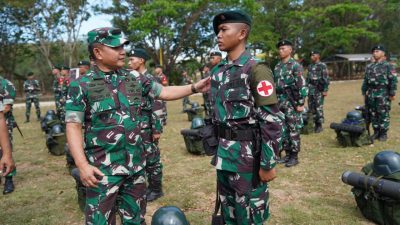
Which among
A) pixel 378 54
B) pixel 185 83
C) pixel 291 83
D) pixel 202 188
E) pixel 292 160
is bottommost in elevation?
pixel 202 188

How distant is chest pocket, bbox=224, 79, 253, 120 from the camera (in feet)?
8.85

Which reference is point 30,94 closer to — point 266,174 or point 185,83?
point 185,83

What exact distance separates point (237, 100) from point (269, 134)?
1.25 feet

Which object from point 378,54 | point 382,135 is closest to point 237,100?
point 378,54

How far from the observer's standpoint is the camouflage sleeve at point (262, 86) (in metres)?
2.59

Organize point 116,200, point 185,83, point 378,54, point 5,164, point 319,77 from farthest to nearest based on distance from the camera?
point 185,83
point 319,77
point 378,54
point 5,164
point 116,200

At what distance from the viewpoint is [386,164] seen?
375 cm

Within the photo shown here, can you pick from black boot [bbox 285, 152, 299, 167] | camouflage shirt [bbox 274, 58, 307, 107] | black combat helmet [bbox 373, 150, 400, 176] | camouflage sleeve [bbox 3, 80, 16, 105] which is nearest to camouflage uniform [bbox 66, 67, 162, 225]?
black combat helmet [bbox 373, 150, 400, 176]

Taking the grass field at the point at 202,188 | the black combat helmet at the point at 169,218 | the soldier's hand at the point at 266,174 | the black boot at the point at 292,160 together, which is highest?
the soldier's hand at the point at 266,174

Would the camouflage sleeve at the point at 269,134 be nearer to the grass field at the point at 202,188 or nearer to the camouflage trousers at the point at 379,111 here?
the grass field at the point at 202,188

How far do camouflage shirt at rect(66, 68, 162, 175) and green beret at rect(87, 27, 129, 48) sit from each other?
242 mm

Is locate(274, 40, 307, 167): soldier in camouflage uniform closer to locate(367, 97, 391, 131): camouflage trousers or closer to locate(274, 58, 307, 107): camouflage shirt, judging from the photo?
locate(274, 58, 307, 107): camouflage shirt

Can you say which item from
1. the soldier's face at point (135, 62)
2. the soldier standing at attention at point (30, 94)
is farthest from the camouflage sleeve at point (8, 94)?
the soldier standing at attention at point (30, 94)

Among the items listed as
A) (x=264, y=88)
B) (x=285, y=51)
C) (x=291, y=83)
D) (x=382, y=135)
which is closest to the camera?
(x=264, y=88)
